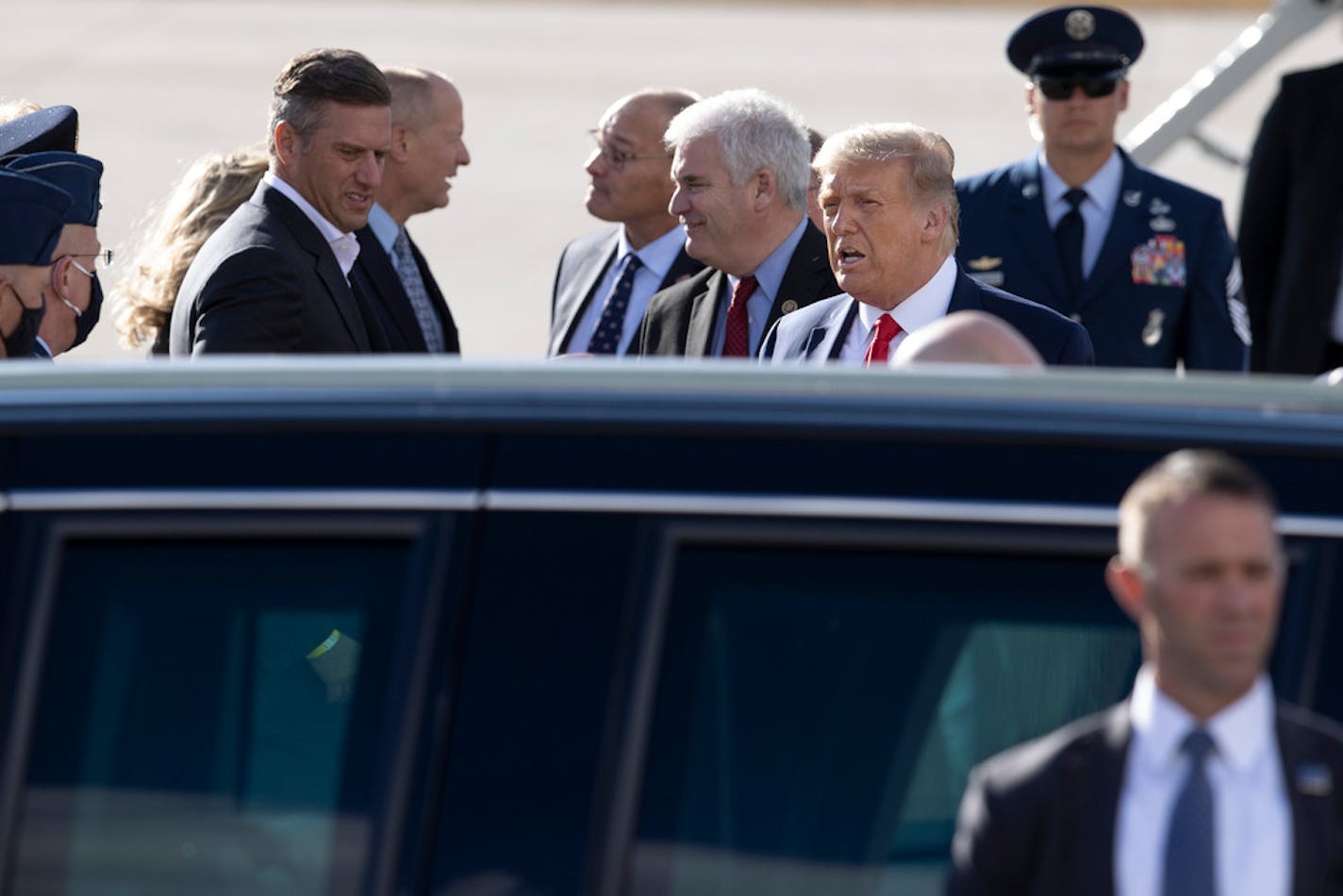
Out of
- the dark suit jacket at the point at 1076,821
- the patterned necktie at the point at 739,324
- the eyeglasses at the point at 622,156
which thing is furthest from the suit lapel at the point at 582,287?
the dark suit jacket at the point at 1076,821

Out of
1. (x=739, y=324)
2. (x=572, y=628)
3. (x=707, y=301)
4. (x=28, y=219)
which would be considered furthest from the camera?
(x=707, y=301)

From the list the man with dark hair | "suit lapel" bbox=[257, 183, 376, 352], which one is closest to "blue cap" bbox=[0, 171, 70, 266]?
the man with dark hair

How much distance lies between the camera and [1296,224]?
6.58 meters

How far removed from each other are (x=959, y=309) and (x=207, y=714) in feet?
7.83

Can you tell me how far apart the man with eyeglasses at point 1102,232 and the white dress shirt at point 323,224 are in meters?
1.91

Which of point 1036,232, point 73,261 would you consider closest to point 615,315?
point 1036,232

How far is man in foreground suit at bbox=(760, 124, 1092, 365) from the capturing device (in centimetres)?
415

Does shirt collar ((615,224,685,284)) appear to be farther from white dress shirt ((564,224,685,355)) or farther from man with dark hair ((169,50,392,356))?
man with dark hair ((169,50,392,356))

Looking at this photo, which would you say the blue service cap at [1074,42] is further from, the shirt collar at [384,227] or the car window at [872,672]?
the car window at [872,672]

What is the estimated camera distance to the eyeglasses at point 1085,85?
593cm

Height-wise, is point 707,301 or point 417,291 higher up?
point 707,301

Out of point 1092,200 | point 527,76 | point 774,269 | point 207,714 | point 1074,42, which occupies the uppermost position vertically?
point 1074,42

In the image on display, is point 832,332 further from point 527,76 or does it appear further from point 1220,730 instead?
point 527,76

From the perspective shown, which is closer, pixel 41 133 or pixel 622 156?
pixel 41 133
